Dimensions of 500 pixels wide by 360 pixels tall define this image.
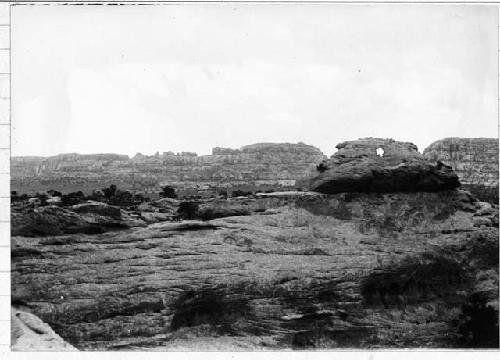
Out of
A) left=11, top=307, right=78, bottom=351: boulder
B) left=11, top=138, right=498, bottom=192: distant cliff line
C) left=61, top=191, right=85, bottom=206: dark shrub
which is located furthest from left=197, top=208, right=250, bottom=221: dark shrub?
left=11, top=307, right=78, bottom=351: boulder

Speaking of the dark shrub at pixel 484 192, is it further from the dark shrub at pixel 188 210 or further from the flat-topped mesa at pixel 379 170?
the dark shrub at pixel 188 210

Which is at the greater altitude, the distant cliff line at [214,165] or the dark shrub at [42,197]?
the distant cliff line at [214,165]

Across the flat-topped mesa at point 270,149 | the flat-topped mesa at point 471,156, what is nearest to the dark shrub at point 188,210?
the flat-topped mesa at point 270,149

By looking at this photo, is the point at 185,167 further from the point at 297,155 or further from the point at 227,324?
the point at 227,324

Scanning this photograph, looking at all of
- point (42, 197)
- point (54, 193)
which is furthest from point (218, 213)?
point (42, 197)

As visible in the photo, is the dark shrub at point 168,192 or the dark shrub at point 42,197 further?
the dark shrub at point 168,192

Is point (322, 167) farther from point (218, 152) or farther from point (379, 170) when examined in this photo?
point (218, 152)

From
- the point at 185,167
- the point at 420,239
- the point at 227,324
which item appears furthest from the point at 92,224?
the point at 420,239
